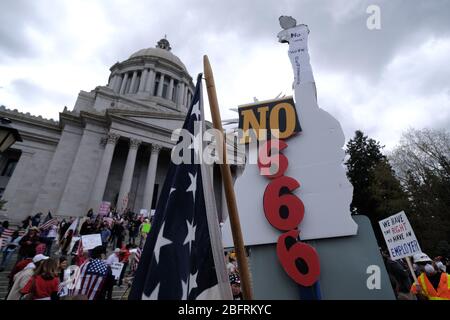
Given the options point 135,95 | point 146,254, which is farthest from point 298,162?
point 135,95

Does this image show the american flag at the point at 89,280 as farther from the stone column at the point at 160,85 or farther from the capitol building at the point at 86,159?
the stone column at the point at 160,85

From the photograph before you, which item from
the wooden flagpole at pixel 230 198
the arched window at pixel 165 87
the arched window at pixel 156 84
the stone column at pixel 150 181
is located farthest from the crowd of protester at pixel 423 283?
the arched window at pixel 156 84

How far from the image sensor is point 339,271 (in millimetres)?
3447

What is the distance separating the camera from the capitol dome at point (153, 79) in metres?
39.2

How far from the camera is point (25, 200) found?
2244 centimetres

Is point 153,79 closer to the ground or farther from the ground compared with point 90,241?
farther from the ground

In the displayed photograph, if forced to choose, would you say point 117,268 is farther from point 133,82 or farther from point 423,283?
point 133,82

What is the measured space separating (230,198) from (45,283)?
14.5 feet

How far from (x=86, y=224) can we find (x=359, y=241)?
11.7 metres

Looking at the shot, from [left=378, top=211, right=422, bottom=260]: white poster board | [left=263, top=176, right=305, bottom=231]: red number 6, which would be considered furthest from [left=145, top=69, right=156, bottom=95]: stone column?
[left=263, top=176, right=305, bottom=231]: red number 6

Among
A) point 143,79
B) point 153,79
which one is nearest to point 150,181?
point 143,79

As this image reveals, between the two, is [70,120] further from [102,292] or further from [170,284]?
[170,284]
